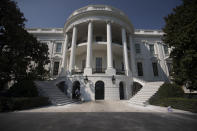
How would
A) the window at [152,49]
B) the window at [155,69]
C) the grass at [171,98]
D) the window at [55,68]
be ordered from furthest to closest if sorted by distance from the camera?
1. the window at [152,49]
2. the window at [155,69]
3. the window at [55,68]
4. the grass at [171,98]

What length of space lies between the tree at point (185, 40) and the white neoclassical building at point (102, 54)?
278 inches

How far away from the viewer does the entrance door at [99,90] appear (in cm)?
1327

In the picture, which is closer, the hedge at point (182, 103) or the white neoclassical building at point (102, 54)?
the hedge at point (182, 103)

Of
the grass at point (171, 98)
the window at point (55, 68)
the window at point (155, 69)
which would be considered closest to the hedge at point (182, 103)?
the grass at point (171, 98)

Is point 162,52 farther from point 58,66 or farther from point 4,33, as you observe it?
point 4,33

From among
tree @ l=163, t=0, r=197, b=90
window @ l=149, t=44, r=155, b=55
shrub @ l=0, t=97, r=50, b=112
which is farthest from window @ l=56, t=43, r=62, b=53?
window @ l=149, t=44, r=155, b=55

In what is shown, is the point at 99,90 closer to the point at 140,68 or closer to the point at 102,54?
the point at 102,54

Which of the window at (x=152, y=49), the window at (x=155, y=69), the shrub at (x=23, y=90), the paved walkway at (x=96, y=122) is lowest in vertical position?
the paved walkway at (x=96, y=122)

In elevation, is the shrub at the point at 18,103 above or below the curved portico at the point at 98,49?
below

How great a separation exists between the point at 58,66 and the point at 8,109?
13.4 m

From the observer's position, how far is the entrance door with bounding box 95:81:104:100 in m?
13.3

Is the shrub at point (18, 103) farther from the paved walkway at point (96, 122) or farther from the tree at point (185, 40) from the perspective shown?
the tree at point (185, 40)

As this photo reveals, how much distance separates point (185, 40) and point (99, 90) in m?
10.4

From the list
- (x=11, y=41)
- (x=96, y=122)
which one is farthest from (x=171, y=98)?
(x=11, y=41)
